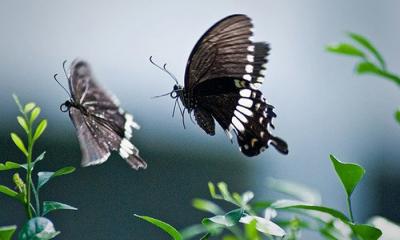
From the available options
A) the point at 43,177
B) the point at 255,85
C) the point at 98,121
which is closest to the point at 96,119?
the point at 98,121

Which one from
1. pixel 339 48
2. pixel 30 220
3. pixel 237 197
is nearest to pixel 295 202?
pixel 237 197

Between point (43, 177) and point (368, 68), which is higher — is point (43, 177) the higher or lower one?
the lower one

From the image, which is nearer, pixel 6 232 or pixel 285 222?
pixel 6 232

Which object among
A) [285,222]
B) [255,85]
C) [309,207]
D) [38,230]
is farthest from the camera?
[255,85]

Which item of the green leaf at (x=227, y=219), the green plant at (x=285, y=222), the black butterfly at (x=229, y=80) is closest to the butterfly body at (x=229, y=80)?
the black butterfly at (x=229, y=80)

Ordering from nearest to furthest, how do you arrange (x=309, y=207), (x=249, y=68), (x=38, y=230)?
(x=38, y=230) < (x=309, y=207) < (x=249, y=68)

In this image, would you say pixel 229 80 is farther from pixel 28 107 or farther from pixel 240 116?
pixel 28 107

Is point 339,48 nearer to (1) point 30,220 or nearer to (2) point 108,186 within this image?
(1) point 30,220
